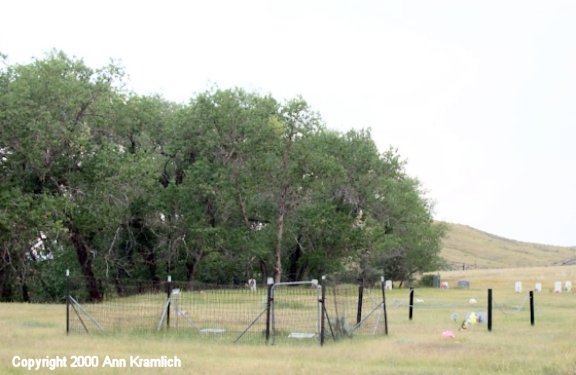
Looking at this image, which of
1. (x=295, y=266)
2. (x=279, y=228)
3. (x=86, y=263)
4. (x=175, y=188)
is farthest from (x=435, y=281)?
(x=86, y=263)

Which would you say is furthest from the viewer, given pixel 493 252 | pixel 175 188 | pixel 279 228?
pixel 493 252

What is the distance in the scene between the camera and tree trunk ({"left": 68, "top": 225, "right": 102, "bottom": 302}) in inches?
1454

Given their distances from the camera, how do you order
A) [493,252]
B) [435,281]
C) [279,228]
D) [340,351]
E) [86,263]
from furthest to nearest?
[493,252], [435,281], [279,228], [86,263], [340,351]

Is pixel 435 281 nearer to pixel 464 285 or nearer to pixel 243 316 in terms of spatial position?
pixel 464 285

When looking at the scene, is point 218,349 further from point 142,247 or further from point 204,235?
point 142,247

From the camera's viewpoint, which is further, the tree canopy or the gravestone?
the gravestone

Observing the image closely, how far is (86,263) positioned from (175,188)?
679 cm

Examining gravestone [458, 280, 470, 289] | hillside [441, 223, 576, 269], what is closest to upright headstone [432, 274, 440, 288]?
gravestone [458, 280, 470, 289]

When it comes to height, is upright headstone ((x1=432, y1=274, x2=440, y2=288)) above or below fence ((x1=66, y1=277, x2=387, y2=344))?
below

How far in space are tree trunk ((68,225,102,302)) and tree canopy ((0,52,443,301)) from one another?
0.08 meters

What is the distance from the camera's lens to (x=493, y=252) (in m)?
117

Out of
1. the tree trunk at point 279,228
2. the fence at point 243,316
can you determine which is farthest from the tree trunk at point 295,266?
the fence at point 243,316

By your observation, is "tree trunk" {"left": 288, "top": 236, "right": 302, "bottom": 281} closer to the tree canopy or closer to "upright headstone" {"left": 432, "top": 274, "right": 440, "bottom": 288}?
the tree canopy

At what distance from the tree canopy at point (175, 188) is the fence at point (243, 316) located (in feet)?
35.3
